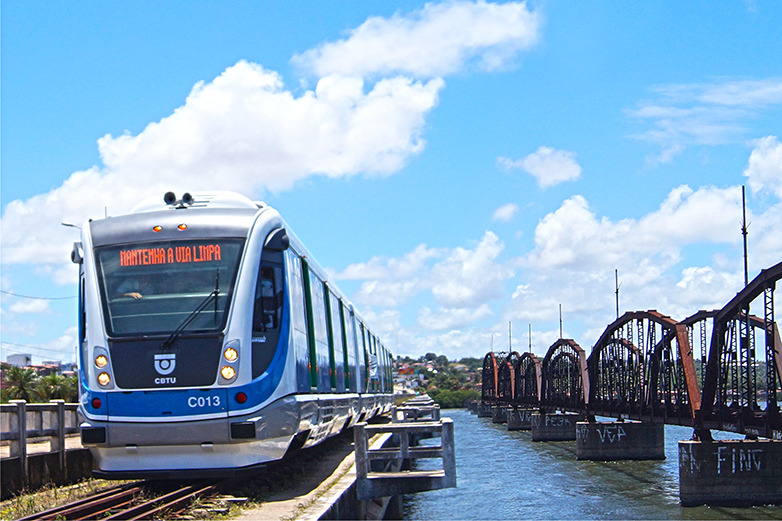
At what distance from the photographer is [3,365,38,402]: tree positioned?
175ft

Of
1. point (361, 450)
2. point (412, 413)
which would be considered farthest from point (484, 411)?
point (361, 450)

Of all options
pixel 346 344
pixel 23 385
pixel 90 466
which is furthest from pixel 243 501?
pixel 23 385

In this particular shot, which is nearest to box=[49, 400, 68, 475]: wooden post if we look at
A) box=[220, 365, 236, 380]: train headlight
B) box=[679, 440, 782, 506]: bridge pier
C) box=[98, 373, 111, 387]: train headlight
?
box=[98, 373, 111, 387]: train headlight

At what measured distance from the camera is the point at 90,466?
17.5m

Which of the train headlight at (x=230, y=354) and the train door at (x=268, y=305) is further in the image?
the train door at (x=268, y=305)

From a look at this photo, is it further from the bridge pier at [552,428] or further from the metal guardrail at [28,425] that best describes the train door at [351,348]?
the bridge pier at [552,428]

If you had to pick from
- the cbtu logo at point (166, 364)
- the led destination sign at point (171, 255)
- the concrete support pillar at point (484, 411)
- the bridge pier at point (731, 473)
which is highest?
the led destination sign at point (171, 255)

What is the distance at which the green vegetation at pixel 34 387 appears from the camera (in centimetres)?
4994

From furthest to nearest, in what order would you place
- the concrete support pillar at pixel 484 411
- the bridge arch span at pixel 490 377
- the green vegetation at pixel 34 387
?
the concrete support pillar at pixel 484 411
the bridge arch span at pixel 490 377
the green vegetation at pixel 34 387

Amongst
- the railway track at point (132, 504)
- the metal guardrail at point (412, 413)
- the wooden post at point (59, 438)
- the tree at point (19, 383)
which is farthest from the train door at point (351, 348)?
the tree at point (19, 383)

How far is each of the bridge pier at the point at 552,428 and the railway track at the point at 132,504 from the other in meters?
82.0

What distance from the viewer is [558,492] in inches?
1823

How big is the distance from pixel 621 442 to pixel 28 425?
57400mm

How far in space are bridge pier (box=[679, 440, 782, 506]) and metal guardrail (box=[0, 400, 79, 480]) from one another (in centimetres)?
3071
